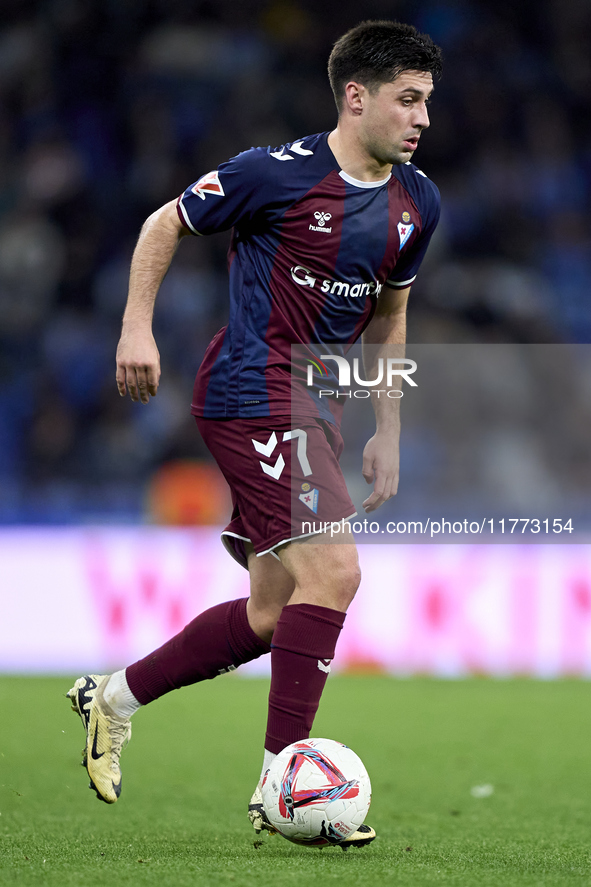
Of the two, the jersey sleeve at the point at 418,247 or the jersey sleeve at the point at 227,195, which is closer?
the jersey sleeve at the point at 227,195

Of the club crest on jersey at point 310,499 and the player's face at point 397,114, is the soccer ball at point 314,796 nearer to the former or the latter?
the club crest on jersey at point 310,499

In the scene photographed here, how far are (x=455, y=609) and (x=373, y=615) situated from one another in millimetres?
510

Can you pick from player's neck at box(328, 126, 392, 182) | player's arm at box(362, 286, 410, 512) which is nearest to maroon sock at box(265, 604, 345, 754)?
player's arm at box(362, 286, 410, 512)

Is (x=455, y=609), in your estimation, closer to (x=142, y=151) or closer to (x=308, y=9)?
(x=142, y=151)

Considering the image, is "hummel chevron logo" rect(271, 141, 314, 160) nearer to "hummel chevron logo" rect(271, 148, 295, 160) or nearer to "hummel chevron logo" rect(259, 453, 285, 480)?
"hummel chevron logo" rect(271, 148, 295, 160)

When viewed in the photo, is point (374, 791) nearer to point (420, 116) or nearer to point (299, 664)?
point (299, 664)

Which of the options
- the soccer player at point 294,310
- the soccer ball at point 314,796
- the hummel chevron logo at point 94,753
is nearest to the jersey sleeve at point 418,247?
the soccer player at point 294,310

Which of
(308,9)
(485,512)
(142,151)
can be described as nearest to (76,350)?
(142,151)

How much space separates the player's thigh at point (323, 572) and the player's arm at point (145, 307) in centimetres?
55

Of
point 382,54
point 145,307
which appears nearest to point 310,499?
point 145,307

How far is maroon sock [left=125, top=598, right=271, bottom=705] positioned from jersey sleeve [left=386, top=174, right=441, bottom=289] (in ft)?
3.40

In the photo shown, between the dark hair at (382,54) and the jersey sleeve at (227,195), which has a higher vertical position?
the dark hair at (382,54)

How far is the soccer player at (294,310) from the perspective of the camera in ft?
9.68

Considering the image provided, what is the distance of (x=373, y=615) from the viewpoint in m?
7.31
